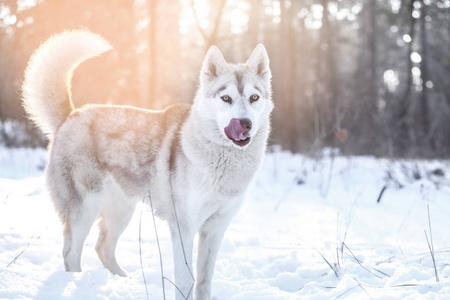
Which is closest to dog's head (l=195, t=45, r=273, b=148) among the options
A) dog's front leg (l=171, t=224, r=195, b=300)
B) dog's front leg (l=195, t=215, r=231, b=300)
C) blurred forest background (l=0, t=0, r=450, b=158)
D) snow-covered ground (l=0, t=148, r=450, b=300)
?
dog's front leg (l=195, t=215, r=231, b=300)

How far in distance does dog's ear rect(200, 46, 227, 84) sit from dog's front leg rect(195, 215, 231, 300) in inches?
43.3

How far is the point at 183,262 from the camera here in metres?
2.86

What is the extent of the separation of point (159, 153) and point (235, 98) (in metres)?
0.74

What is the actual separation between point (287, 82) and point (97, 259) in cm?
859

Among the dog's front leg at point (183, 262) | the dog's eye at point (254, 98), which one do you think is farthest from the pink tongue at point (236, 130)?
the dog's front leg at point (183, 262)

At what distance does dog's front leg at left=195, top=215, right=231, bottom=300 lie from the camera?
9.82 ft

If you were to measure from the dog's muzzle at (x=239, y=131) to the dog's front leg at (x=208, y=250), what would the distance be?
59 cm

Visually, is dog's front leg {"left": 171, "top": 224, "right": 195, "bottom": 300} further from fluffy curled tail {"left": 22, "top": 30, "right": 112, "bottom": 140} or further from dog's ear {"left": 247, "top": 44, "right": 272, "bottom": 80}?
fluffy curled tail {"left": 22, "top": 30, "right": 112, "bottom": 140}

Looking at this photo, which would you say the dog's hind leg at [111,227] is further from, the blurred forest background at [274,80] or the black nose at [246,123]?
the blurred forest background at [274,80]

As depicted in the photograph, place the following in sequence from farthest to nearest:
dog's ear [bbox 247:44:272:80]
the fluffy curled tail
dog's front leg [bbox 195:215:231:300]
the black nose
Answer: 1. the fluffy curled tail
2. dog's ear [bbox 247:44:272:80]
3. dog's front leg [bbox 195:215:231:300]
4. the black nose

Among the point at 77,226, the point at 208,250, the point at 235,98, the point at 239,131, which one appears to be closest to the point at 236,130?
the point at 239,131

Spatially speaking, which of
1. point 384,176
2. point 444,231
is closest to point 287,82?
point 384,176

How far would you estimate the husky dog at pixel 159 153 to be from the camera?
2865 millimetres

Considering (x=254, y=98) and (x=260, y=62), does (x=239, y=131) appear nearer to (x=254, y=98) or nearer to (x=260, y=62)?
(x=254, y=98)
